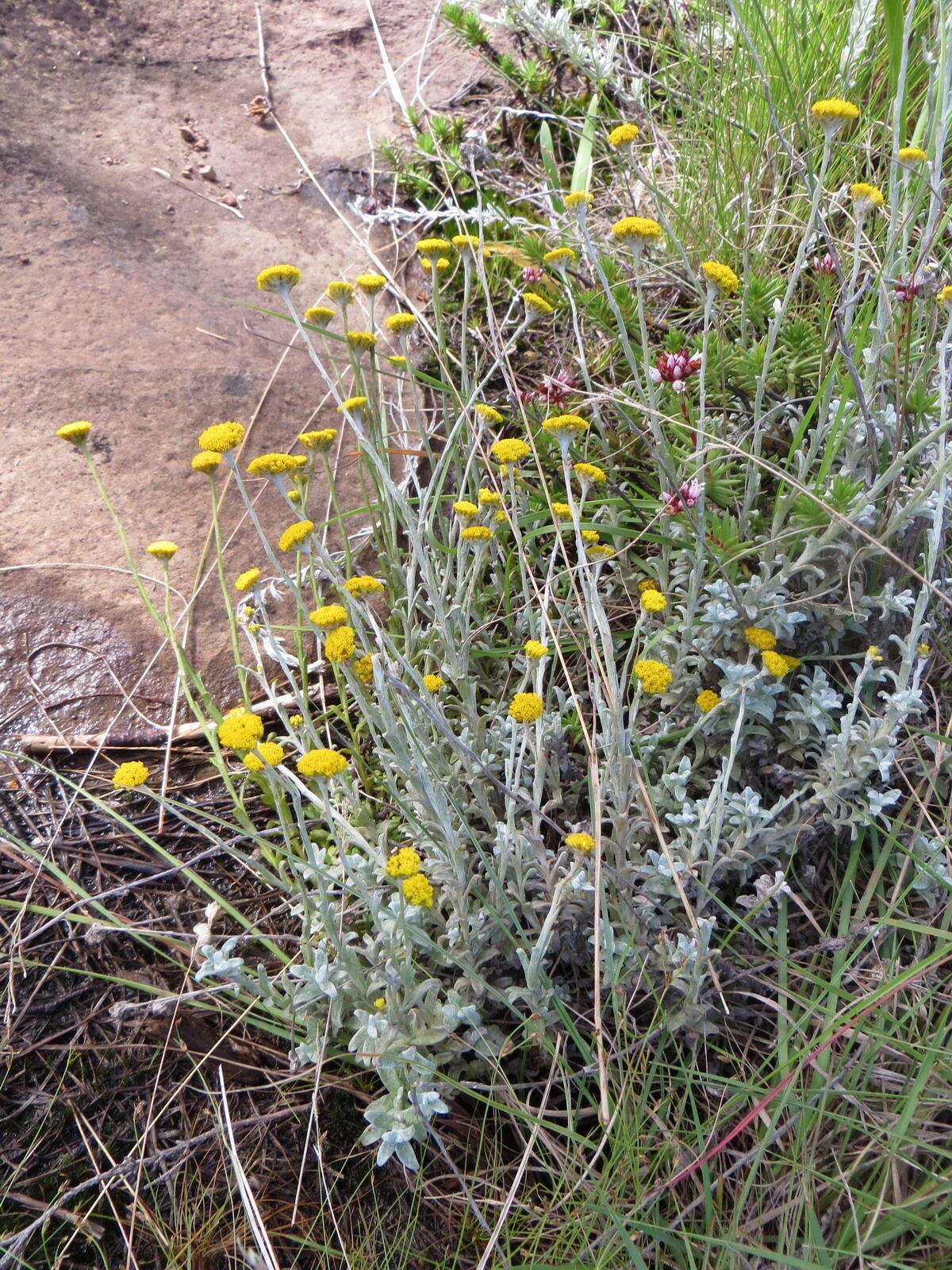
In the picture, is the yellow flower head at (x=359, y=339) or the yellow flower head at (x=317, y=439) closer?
the yellow flower head at (x=317, y=439)

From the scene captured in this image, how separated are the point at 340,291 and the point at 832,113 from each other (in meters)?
1.05

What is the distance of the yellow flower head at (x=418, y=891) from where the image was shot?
1.41m

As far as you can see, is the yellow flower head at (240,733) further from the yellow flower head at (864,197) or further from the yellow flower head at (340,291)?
the yellow flower head at (864,197)

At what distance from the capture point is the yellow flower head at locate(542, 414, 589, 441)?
164 cm

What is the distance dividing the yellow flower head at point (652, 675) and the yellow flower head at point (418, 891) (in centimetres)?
53

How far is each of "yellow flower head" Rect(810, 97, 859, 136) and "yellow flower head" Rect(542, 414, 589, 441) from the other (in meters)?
0.72

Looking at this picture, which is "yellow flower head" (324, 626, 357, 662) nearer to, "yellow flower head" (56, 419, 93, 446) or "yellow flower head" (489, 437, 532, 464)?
"yellow flower head" (489, 437, 532, 464)

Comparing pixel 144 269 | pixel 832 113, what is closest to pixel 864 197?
pixel 832 113

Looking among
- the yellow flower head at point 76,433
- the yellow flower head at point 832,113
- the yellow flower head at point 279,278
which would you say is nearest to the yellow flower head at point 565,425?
the yellow flower head at point 279,278

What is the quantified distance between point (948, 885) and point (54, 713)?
196 centimetres

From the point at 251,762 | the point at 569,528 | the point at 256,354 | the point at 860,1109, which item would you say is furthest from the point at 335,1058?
the point at 256,354

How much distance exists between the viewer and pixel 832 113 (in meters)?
1.59

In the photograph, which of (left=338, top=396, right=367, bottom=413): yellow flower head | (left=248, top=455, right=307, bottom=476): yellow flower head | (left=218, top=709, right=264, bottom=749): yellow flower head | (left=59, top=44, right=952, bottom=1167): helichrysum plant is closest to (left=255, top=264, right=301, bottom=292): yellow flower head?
(left=59, top=44, right=952, bottom=1167): helichrysum plant

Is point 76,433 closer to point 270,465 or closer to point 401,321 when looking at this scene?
point 270,465
